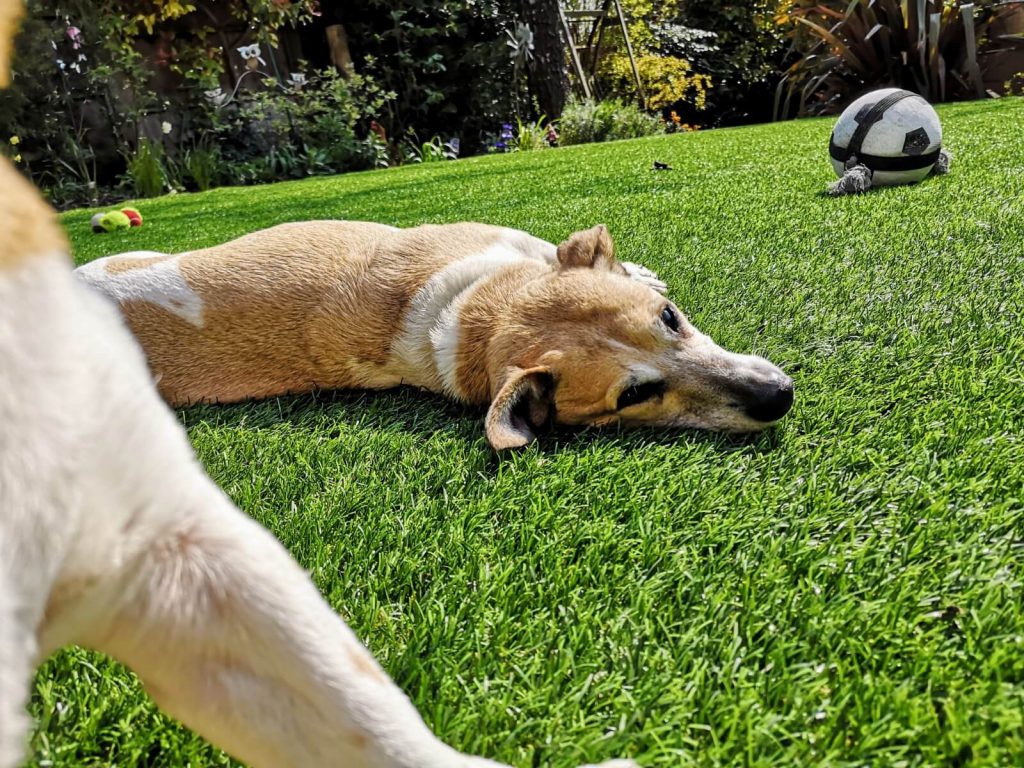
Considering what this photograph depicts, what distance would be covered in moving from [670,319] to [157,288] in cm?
216

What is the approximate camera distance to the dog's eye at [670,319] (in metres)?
2.86

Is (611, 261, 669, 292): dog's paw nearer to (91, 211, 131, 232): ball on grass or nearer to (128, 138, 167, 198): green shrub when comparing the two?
(91, 211, 131, 232): ball on grass

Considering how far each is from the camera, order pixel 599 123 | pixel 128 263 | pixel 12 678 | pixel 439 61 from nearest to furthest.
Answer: pixel 12 678 < pixel 128 263 < pixel 599 123 < pixel 439 61

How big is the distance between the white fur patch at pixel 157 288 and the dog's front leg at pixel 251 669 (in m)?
2.40

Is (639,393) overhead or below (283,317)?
below

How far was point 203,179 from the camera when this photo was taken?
42.1ft

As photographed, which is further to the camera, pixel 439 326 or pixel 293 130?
pixel 293 130

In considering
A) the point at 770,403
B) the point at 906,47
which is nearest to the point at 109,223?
the point at 770,403

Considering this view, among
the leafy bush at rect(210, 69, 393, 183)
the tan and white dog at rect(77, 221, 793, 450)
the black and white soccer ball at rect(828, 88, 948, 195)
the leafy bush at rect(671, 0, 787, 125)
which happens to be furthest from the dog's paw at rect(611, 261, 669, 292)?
the leafy bush at rect(671, 0, 787, 125)

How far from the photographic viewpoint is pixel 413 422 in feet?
9.61

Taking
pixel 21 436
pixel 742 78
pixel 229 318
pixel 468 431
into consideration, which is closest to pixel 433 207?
pixel 229 318

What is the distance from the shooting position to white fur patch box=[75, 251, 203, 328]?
3.27 metres

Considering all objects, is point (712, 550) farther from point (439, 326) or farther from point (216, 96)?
point (216, 96)

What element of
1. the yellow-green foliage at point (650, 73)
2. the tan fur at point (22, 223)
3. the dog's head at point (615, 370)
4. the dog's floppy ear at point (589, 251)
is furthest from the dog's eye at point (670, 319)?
the yellow-green foliage at point (650, 73)
